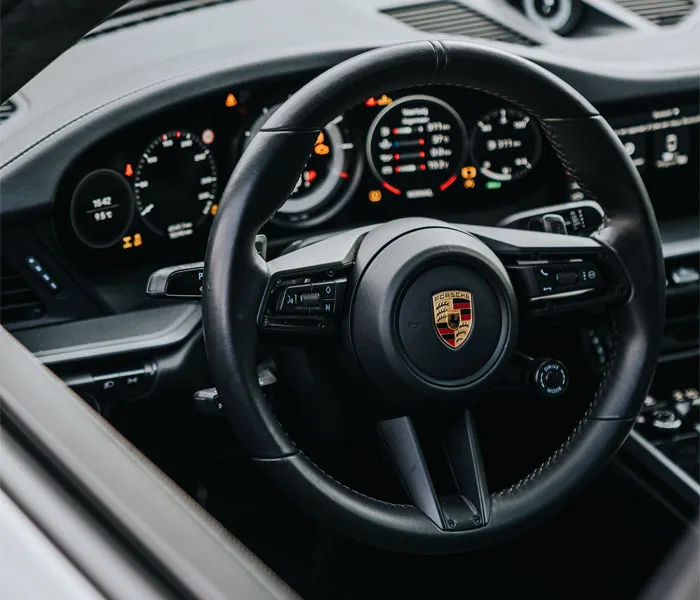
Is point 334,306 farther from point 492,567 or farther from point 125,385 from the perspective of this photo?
point 492,567

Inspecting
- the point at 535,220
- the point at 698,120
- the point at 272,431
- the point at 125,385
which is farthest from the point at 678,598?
the point at 698,120

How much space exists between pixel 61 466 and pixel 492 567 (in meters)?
1.46

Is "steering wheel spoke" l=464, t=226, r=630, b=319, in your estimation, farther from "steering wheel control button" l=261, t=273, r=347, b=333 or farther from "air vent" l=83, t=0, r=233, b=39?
"air vent" l=83, t=0, r=233, b=39

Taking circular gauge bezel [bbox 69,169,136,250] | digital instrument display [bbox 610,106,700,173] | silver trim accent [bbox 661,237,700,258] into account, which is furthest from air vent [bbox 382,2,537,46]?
circular gauge bezel [bbox 69,169,136,250]

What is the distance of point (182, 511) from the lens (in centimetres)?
75

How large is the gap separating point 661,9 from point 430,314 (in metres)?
1.37

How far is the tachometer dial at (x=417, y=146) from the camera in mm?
1974

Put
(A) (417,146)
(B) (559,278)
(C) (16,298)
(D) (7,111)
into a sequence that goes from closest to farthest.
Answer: (B) (559,278), (D) (7,111), (C) (16,298), (A) (417,146)

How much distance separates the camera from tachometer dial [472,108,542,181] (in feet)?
6.70

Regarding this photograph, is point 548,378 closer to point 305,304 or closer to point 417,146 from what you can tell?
point 305,304

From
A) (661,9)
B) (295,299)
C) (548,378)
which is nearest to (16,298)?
(295,299)

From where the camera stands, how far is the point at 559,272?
139cm

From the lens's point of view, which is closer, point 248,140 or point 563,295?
point 563,295

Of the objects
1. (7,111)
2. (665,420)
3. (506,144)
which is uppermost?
(7,111)
